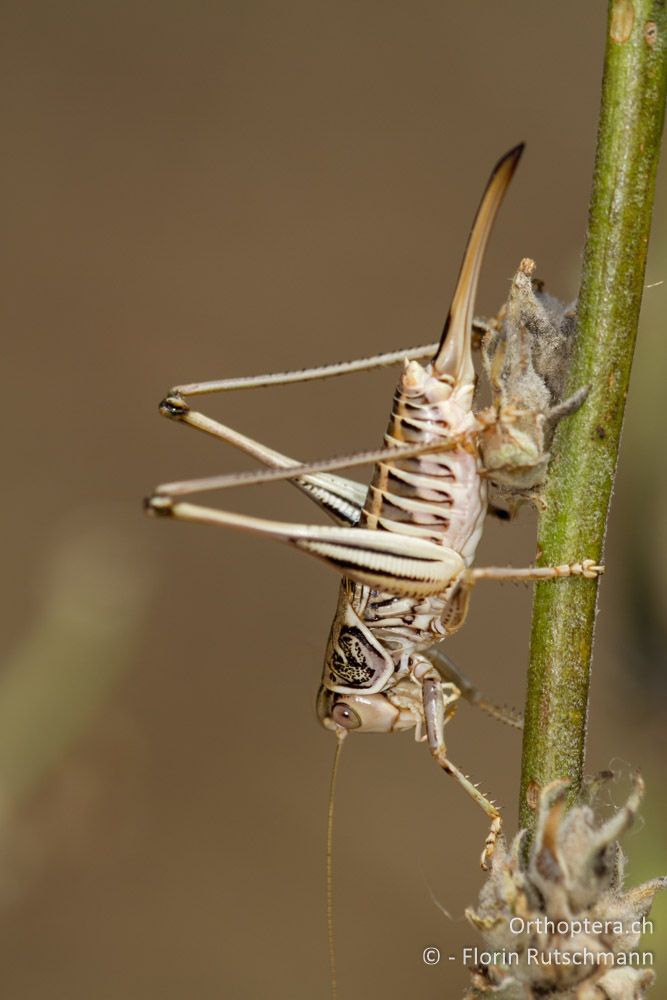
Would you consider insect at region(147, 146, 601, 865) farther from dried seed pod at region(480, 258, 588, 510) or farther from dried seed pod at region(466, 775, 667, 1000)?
dried seed pod at region(466, 775, 667, 1000)

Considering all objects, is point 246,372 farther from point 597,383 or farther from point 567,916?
point 567,916

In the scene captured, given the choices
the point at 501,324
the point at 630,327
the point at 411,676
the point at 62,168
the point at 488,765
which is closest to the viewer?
the point at 630,327

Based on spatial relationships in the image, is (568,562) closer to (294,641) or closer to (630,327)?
(630,327)

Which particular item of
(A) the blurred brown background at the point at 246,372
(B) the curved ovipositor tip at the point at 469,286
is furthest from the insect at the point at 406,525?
(A) the blurred brown background at the point at 246,372

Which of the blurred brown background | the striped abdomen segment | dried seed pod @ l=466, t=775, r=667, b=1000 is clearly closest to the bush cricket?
the striped abdomen segment

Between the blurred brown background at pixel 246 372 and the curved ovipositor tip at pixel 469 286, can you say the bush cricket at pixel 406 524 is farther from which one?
the blurred brown background at pixel 246 372

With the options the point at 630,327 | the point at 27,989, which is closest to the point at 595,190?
the point at 630,327
